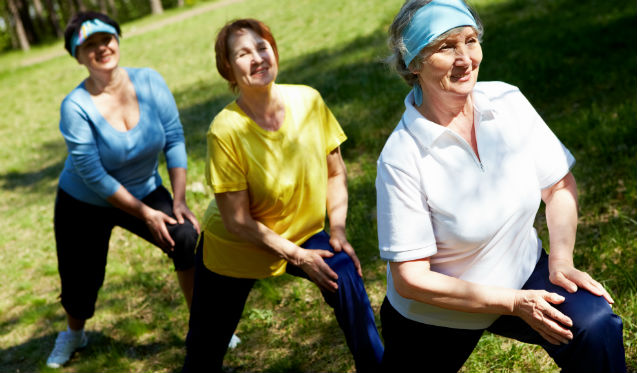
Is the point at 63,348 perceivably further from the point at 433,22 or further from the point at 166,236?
the point at 433,22

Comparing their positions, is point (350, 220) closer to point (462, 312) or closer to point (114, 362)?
point (114, 362)

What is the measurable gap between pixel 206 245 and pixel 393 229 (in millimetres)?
1415

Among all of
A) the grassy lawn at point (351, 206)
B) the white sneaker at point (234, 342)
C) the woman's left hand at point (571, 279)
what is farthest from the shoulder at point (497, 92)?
the white sneaker at point (234, 342)

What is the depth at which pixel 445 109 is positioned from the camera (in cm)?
237

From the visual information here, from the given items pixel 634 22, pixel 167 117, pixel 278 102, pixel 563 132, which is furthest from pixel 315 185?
pixel 634 22

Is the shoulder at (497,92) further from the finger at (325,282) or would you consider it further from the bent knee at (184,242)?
the bent knee at (184,242)

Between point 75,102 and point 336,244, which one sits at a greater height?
point 75,102

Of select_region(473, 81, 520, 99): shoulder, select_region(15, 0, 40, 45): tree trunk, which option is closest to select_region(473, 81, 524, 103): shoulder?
select_region(473, 81, 520, 99): shoulder

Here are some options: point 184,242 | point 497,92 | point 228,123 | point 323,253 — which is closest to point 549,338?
point 497,92

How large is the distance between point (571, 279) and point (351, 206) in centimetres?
343

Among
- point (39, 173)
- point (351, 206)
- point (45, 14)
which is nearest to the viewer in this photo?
point (351, 206)

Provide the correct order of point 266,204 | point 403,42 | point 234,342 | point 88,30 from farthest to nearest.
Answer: point 234,342, point 88,30, point 266,204, point 403,42

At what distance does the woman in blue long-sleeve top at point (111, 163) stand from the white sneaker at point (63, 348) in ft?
1.68

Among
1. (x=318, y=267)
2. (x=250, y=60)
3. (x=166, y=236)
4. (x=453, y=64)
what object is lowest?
(x=166, y=236)
